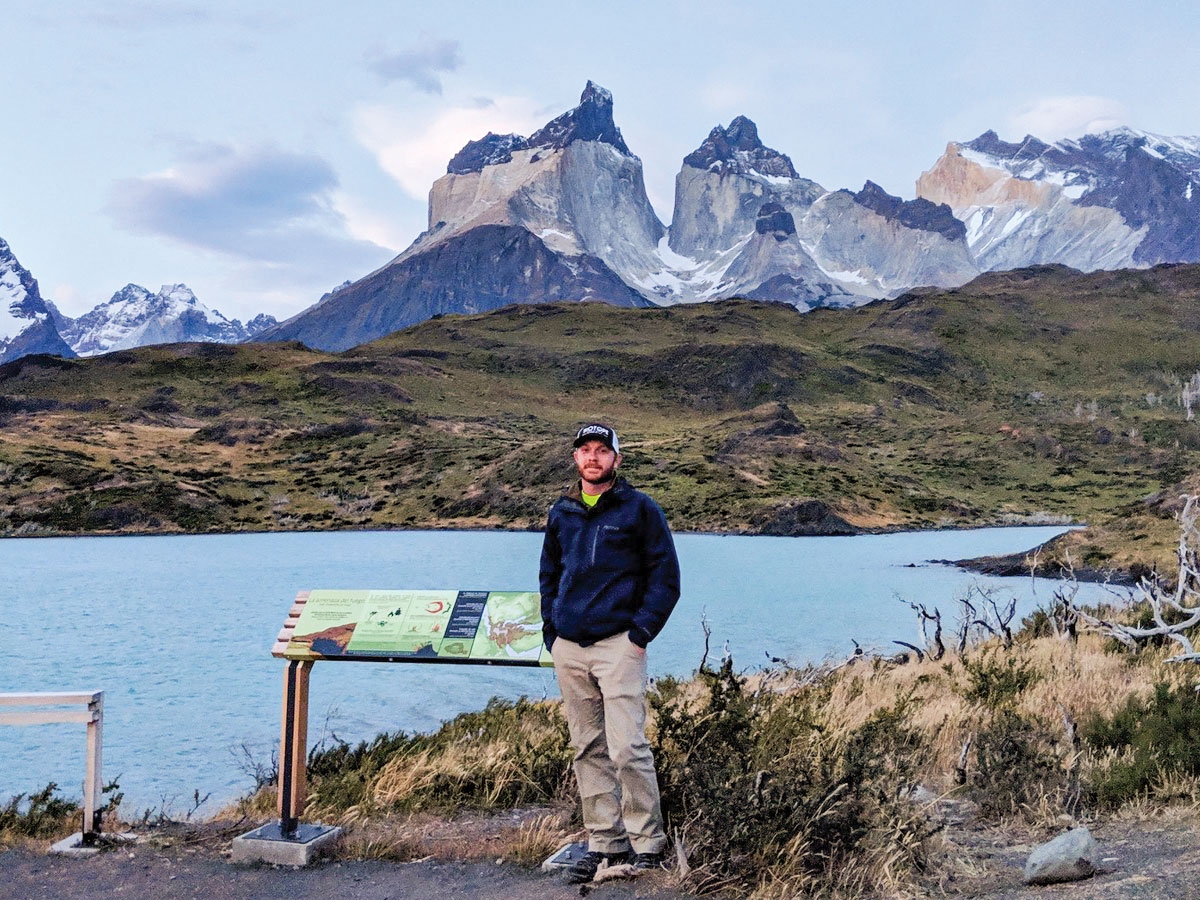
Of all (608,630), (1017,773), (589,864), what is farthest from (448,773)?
(1017,773)

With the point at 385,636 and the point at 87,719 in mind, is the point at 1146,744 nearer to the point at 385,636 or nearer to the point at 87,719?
the point at 385,636

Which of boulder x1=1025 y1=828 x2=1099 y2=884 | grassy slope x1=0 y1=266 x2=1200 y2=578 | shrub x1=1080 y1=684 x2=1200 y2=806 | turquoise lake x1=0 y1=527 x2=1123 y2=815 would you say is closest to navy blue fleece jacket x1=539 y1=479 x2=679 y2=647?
boulder x1=1025 y1=828 x2=1099 y2=884

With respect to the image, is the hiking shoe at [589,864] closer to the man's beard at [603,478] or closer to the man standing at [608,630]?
the man standing at [608,630]

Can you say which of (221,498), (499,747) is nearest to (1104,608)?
(499,747)

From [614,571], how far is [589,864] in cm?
183

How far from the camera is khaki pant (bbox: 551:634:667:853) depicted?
20.4 feet

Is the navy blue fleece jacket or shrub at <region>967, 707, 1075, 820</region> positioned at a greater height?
the navy blue fleece jacket

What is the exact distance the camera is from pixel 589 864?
6.38m

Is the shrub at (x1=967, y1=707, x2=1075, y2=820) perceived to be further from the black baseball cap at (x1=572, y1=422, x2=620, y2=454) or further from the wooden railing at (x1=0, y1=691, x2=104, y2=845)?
the wooden railing at (x1=0, y1=691, x2=104, y2=845)

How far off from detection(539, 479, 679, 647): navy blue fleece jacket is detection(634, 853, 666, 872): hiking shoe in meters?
1.34

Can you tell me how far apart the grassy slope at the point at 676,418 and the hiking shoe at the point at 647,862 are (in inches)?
1412

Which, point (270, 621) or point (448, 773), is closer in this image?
point (448, 773)

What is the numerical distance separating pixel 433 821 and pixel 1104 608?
18504mm

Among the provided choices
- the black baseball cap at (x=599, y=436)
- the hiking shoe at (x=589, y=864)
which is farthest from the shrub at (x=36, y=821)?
the black baseball cap at (x=599, y=436)
